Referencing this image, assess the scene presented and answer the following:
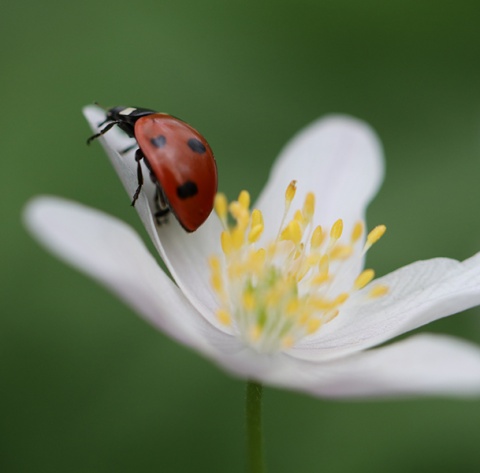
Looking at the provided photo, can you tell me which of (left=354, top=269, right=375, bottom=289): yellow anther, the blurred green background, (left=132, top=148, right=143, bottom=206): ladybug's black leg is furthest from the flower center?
the blurred green background

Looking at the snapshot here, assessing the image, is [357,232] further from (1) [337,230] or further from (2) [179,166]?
(2) [179,166]

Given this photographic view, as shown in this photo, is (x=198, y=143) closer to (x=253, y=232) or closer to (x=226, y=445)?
(x=253, y=232)

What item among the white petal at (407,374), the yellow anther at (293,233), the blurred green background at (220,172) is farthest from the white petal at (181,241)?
the blurred green background at (220,172)

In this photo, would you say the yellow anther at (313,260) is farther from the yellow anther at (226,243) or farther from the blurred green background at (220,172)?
the blurred green background at (220,172)

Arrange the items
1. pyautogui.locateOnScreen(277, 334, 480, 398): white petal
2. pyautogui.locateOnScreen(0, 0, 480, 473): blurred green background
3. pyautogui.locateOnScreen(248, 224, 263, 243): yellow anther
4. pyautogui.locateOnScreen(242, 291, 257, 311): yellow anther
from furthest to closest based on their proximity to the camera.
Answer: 1. pyautogui.locateOnScreen(0, 0, 480, 473): blurred green background
2. pyautogui.locateOnScreen(248, 224, 263, 243): yellow anther
3. pyautogui.locateOnScreen(242, 291, 257, 311): yellow anther
4. pyautogui.locateOnScreen(277, 334, 480, 398): white petal

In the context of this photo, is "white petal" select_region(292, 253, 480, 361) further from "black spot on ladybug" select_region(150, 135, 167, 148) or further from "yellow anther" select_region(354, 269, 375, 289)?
"black spot on ladybug" select_region(150, 135, 167, 148)

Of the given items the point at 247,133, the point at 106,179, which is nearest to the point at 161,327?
the point at 106,179
